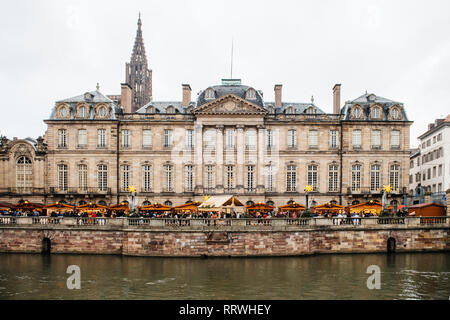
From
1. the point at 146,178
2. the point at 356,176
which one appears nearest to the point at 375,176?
the point at 356,176

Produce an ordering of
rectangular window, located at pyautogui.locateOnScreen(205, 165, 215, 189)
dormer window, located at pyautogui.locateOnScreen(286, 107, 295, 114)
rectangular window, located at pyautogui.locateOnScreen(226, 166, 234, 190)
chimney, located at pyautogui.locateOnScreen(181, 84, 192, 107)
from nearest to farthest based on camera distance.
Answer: rectangular window, located at pyautogui.locateOnScreen(226, 166, 234, 190), rectangular window, located at pyautogui.locateOnScreen(205, 165, 215, 189), dormer window, located at pyautogui.locateOnScreen(286, 107, 295, 114), chimney, located at pyautogui.locateOnScreen(181, 84, 192, 107)

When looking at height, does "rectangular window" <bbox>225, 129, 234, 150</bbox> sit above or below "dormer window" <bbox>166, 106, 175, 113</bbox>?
below

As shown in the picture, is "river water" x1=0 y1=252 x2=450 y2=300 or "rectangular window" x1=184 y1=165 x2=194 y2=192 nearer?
"river water" x1=0 y1=252 x2=450 y2=300

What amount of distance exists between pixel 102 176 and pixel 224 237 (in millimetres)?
20744

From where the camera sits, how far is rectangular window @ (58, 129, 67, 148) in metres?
45.0

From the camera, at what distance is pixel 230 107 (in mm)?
43906

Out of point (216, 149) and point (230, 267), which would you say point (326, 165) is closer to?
point (216, 149)

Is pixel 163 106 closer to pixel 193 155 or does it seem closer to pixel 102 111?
pixel 102 111

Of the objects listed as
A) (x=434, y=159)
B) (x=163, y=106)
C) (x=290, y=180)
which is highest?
(x=163, y=106)

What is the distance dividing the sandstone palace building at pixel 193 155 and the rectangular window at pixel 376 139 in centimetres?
11

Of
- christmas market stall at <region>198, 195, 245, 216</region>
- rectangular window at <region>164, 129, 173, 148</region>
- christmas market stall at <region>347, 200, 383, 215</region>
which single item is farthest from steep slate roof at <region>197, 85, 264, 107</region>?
christmas market stall at <region>347, 200, 383, 215</region>

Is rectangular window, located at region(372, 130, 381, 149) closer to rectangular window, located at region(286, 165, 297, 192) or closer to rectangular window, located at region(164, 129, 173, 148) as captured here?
rectangular window, located at region(286, 165, 297, 192)

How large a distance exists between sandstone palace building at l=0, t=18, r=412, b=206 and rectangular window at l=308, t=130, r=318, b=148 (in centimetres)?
11
